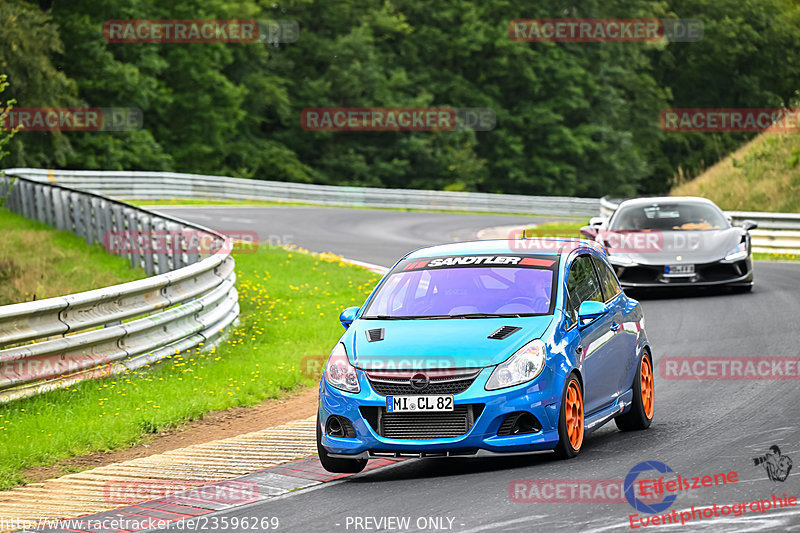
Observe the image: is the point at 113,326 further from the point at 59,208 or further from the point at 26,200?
the point at 26,200

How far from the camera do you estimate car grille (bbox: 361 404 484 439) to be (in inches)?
303

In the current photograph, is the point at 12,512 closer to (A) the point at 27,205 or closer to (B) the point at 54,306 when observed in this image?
(B) the point at 54,306

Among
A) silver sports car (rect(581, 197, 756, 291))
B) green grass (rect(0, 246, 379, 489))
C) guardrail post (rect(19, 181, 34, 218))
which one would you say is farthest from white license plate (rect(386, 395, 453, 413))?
guardrail post (rect(19, 181, 34, 218))

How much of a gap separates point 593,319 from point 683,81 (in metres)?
80.0

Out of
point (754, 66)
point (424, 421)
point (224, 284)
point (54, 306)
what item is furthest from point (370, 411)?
point (754, 66)

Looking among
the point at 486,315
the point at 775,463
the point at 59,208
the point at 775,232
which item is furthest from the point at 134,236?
the point at 775,463

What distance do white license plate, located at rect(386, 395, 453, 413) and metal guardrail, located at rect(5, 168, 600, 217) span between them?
110 ft

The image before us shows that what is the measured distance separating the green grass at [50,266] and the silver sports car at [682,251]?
8.06 metres

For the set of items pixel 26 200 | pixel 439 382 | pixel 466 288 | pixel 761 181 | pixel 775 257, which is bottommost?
pixel 775 257

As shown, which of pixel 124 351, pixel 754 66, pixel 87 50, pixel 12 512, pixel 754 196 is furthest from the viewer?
pixel 754 66

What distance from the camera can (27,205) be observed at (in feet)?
91.9

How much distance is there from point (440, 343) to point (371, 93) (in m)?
56.4

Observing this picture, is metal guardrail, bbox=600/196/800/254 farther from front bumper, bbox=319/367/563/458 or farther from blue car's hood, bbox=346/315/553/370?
front bumper, bbox=319/367/563/458

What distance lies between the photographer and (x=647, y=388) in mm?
9766
